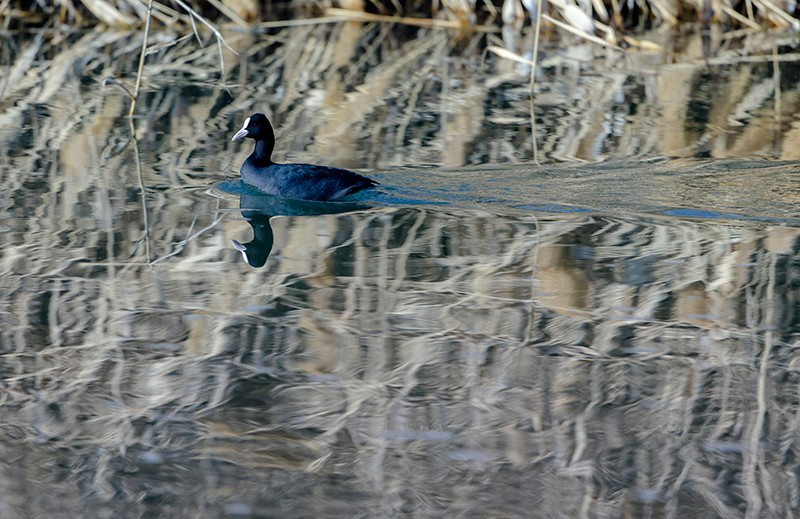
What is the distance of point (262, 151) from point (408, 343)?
2.66 metres

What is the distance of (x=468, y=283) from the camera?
5.27 metres

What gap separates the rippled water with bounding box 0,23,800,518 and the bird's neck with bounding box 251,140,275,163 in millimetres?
212

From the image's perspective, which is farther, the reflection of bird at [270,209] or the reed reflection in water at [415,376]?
the reflection of bird at [270,209]

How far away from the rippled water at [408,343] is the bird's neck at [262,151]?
212 millimetres

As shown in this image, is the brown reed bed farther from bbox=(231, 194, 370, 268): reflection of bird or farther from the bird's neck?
bbox=(231, 194, 370, 268): reflection of bird

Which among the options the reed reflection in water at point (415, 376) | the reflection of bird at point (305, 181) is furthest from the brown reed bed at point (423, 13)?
the reed reflection in water at point (415, 376)

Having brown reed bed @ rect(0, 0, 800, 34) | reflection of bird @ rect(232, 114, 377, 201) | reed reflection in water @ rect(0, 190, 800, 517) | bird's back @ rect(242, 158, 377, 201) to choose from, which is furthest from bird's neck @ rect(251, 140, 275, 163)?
brown reed bed @ rect(0, 0, 800, 34)

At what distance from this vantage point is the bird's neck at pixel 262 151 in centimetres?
688

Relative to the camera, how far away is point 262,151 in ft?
22.7

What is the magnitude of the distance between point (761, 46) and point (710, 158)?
5.91 m

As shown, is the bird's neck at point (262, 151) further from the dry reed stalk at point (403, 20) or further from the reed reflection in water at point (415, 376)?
the dry reed stalk at point (403, 20)

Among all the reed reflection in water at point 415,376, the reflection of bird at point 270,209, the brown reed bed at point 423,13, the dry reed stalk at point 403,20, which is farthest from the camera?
the dry reed stalk at point 403,20

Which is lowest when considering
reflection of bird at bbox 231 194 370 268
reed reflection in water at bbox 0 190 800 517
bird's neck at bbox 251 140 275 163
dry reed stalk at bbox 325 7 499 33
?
reed reflection in water at bbox 0 190 800 517

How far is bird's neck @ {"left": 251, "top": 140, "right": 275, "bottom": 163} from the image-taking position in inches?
271
